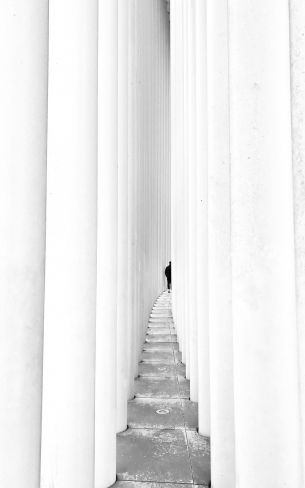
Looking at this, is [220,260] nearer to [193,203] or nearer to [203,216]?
[203,216]

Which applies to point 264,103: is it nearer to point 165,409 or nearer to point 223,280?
point 223,280

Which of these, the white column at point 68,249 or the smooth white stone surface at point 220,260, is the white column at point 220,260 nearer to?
the smooth white stone surface at point 220,260

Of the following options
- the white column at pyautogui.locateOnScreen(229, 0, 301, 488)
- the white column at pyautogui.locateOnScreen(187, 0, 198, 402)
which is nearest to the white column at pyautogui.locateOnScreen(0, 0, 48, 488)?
the white column at pyautogui.locateOnScreen(229, 0, 301, 488)

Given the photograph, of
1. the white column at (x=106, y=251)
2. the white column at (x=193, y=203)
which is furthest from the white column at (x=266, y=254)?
the white column at (x=193, y=203)

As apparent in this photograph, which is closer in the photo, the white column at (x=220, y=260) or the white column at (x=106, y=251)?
the white column at (x=220, y=260)

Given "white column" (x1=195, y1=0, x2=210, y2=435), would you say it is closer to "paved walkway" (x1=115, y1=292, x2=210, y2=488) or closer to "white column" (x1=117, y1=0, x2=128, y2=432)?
"paved walkway" (x1=115, y1=292, x2=210, y2=488)

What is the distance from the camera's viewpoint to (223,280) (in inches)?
66.2

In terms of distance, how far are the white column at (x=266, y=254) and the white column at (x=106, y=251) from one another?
2.55ft

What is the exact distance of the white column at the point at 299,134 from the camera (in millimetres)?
1158

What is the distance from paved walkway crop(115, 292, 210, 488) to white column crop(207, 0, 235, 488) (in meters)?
0.35

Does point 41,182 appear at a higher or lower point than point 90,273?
higher

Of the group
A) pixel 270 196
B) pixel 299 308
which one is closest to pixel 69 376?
pixel 299 308

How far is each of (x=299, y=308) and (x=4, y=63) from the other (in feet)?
3.59

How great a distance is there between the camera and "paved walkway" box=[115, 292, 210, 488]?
77.4 inches
